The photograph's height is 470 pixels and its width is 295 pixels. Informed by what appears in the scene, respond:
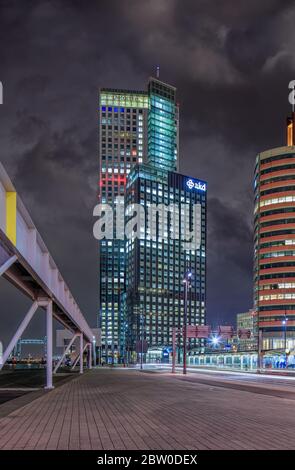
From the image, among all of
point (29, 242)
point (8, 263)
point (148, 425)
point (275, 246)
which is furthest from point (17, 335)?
point (275, 246)

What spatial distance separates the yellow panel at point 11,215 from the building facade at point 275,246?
441ft

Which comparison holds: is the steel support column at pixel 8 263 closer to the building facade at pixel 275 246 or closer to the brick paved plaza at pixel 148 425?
the brick paved plaza at pixel 148 425

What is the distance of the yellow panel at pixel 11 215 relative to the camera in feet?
46.9

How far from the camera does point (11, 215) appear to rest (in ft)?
47.8

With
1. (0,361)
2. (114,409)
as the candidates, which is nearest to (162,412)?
(114,409)

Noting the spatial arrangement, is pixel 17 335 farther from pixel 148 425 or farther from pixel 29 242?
pixel 148 425

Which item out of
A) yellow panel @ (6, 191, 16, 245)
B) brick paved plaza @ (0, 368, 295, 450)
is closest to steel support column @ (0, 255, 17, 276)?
yellow panel @ (6, 191, 16, 245)

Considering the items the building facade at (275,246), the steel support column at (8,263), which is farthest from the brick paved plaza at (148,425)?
the building facade at (275,246)
